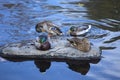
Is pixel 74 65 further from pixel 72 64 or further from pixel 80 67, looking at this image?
pixel 80 67

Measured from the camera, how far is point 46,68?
10.3m

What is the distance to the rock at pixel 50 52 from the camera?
1059 centimetres

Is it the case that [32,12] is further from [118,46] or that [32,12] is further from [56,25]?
[118,46]

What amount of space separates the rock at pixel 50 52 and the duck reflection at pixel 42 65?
15cm

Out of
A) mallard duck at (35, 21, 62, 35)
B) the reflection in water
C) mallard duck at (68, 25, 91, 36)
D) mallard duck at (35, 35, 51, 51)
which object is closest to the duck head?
mallard duck at (68, 25, 91, 36)

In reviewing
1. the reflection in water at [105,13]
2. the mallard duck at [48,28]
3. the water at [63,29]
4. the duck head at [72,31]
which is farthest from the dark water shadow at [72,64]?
the reflection in water at [105,13]

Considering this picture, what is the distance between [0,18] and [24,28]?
1.48m

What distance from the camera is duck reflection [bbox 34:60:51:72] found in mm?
10244

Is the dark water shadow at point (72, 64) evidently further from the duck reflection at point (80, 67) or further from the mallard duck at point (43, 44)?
the mallard duck at point (43, 44)

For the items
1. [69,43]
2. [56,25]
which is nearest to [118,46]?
[69,43]

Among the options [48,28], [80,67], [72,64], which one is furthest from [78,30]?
[80,67]

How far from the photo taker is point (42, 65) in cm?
1040

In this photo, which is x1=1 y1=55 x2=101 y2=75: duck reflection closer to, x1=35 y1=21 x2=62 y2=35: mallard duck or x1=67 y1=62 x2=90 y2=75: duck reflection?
x1=67 y1=62 x2=90 y2=75: duck reflection

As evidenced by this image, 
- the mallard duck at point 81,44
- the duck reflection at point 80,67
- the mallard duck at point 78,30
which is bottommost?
the duck reflection at point 80,67
